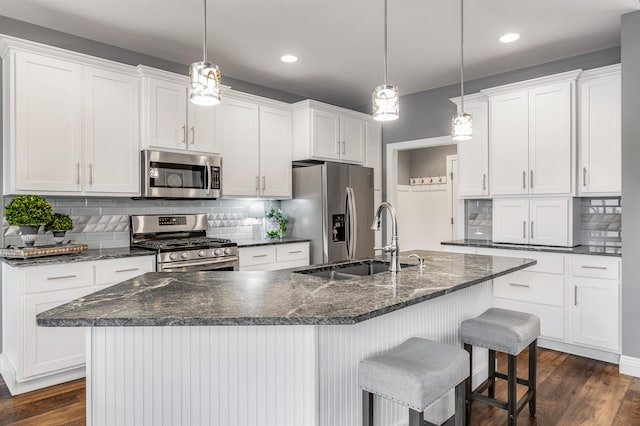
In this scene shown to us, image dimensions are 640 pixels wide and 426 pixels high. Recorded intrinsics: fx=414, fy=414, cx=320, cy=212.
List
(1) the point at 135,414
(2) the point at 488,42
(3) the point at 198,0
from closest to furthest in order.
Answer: (1) the point at 135,414 → (3) the point at 198,0 → (2) the point at 488,42

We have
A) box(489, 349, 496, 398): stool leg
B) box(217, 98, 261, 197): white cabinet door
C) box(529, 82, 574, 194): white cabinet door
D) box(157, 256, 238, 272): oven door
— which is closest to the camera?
box(489, 349, 496, 398): stool leg

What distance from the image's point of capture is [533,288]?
3760 mm

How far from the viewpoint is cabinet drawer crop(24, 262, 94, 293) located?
2766 mm

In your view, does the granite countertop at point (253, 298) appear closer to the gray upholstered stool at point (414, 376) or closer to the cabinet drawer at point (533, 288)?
the gray upholstered stool at point (414, 376)

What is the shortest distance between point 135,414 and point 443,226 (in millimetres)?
5418

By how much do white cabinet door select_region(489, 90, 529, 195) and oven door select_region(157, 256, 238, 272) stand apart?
268 centimetres

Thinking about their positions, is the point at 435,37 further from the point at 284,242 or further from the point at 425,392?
the point at 425,392

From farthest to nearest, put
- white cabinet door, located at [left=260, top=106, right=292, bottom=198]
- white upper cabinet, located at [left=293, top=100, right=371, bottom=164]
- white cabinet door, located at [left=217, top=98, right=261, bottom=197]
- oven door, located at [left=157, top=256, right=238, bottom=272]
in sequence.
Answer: white upper cabinet, located at [left=293, top=100, right=371, bottom=164]
white cabinet door, located at [left=260, top=106, right=292, bottom=198]
white cabinet door, located at [left=217, top=98, right=261, bottom=197]
oven door, located at [left=157, top=256, right=238, bottom=272]

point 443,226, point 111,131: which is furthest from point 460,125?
point 443,226

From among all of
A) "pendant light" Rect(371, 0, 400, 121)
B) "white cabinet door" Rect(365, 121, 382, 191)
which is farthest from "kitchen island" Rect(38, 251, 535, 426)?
"white cabinet door" Rect(365, 121, 382, 191)

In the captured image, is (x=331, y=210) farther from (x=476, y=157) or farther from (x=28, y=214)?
(x=28, y=214)

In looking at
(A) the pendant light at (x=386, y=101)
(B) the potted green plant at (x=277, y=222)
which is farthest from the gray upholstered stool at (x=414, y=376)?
(B) the potted green plant at (x=277, y=222)

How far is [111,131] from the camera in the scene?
3400mm

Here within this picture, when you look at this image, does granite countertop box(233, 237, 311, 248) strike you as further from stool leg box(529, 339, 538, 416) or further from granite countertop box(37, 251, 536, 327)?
stool leg box(529, 339, 538, 416)
